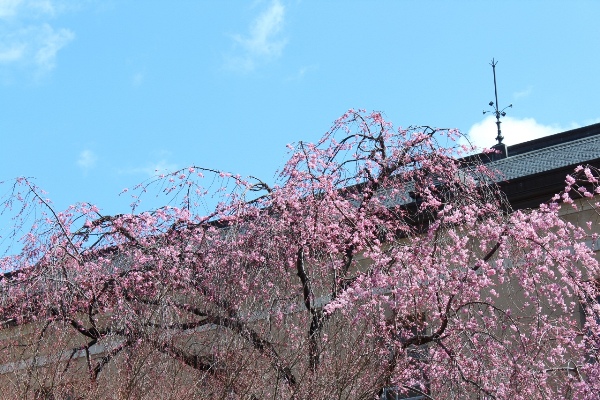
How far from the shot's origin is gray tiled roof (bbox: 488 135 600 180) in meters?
13.1

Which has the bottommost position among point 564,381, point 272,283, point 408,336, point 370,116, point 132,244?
point 564,381

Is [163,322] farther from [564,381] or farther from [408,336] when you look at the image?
[564,381]

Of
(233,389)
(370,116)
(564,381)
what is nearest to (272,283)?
(233,389)

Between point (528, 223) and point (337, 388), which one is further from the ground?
point (528, 223)

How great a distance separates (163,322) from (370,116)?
3785 mm

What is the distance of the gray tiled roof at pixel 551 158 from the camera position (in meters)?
13.1

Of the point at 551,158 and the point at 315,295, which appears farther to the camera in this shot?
the point at 551,158

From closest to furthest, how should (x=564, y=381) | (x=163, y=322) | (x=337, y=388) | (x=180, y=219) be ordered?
1. (x=337, y=388)
2. (x=163, y=322)
3. (x=564, y=381)
4. (x=180, y=219)

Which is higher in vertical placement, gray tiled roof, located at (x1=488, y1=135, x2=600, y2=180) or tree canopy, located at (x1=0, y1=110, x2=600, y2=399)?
gray tiled roof, located at (x1=488, y1=135, x2=600, y2=180)

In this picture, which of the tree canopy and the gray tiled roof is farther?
the gray tiled roof

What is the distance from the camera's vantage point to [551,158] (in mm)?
13656

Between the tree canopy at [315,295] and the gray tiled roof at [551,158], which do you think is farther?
the gray tiled roof at [551,158]

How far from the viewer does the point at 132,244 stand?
36.7ft

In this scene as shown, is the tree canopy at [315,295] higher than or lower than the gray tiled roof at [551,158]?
lower
